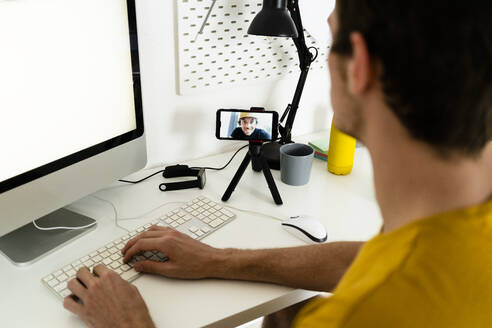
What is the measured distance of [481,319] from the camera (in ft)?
1.71

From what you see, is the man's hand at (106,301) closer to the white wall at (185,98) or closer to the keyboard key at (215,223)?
the keyboard key at (215,223)

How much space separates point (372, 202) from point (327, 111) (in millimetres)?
548

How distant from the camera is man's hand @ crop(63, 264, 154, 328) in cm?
72

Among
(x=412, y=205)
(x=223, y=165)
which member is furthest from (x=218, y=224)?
(x=412, y=205)

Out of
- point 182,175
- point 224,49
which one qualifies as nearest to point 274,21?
point 224,49

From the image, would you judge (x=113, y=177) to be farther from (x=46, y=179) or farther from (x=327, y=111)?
(x=327, y=111)

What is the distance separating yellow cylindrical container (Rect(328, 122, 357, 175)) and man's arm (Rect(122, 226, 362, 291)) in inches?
15.7

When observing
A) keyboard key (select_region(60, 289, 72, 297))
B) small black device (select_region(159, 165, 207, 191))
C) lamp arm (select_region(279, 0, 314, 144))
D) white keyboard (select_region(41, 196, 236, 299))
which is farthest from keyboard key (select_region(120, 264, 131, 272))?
lamp arm (select_region(279, 0, 314, 144))

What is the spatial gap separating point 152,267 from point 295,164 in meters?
0.48

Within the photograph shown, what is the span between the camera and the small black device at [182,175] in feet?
3.78

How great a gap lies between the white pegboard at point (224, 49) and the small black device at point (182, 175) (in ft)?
0.72

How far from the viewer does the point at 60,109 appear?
34.7 inches

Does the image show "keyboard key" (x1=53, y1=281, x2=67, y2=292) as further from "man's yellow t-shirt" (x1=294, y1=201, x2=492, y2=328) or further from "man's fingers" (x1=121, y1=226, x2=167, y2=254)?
"man's yellow t-shirt" (x1=294, y1=201, x2=492, y2=328)

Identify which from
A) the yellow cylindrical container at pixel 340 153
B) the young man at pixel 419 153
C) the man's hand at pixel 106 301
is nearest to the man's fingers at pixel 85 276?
the man's hand at pixel 106 301
